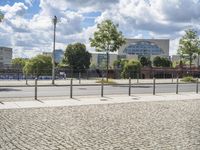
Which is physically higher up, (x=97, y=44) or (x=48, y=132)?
(x=97, y=44)

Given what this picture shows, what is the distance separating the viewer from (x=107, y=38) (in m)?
38.2

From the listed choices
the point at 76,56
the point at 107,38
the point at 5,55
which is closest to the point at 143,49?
the point at 5,55

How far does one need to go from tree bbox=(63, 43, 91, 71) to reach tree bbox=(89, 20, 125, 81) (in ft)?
119

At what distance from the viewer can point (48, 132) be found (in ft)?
33.4

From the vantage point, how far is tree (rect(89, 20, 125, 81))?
126 ft

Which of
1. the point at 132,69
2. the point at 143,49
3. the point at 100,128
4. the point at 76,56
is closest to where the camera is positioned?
the point at 100,128

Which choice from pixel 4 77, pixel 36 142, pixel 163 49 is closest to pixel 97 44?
pixel 4 77

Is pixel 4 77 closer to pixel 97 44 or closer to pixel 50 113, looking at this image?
pixel 97 44

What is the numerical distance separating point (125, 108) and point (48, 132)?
605 centimetres

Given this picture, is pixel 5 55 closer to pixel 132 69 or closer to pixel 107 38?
pixel 132 69

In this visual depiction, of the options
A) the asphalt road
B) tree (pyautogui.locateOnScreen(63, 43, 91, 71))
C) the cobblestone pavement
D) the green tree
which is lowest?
the cobblestone pavement

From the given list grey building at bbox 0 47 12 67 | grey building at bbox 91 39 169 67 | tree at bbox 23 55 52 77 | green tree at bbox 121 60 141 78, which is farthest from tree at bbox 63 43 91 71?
grey building at bbox 0 47 12 67

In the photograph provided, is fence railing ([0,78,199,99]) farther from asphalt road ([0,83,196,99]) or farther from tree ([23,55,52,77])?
tree ([23,55,52,77])

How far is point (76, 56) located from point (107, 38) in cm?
3742
